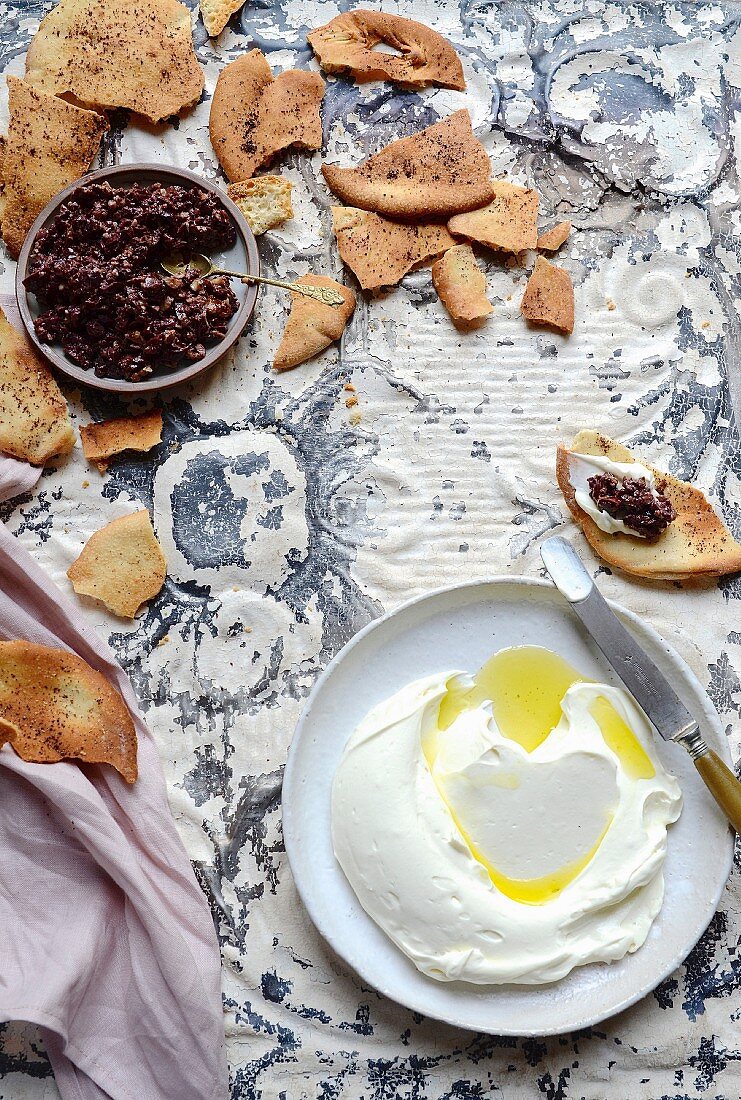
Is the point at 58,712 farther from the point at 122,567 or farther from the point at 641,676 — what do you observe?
the point at 641,676

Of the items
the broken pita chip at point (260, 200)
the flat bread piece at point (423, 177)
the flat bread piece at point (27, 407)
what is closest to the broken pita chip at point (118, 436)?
the flat bread piece at point (27, 407)

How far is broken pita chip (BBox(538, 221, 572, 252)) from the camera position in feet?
4.89

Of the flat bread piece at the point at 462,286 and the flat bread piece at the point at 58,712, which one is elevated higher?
the flat bread piece at the point at 462,286

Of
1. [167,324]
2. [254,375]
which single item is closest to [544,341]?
[254,375]

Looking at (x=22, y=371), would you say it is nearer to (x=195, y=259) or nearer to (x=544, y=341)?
(x=195, y=259)

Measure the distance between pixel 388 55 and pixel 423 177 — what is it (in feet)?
0.77

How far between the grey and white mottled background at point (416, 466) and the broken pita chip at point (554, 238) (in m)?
0.03

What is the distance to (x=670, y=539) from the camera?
54.6 inches

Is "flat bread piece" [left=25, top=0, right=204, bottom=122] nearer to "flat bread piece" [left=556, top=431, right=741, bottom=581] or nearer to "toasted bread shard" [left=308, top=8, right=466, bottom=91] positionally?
"toasted bread shard" [left=308, top=8, right=466, bottom=91]

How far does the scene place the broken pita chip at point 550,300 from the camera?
1462 millimetres

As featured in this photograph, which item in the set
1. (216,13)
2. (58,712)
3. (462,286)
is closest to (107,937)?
(58,712)

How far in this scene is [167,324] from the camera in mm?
1381

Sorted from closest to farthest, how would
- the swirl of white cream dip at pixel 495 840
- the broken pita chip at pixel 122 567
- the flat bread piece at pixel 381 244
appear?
the swirl of white cream dip at pixel 495 840 < the broken pita chip at pixel 122 567 < the flat bread piece at pixel 381 244

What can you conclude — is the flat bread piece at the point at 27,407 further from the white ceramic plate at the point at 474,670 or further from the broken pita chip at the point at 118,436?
the white ceramic plate at the point at 474,670
